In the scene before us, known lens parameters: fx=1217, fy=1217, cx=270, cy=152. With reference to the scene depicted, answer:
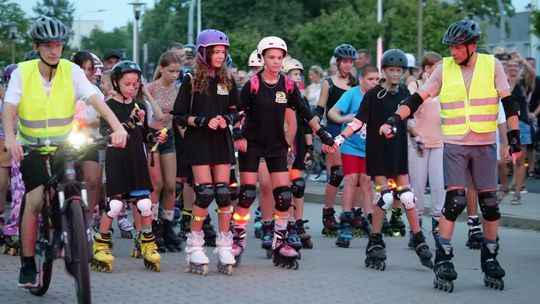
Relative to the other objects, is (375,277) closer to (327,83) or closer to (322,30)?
(327,83)

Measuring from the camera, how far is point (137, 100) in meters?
11.0

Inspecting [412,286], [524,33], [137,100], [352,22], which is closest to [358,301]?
[412,286]

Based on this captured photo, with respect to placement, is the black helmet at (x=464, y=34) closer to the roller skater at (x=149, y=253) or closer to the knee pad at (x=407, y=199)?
the knee pad at (x=407, y=199)

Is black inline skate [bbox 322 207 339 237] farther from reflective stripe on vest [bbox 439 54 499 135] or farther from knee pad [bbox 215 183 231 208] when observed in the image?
reflective stripe on vest [bbox 439 54 499 135]

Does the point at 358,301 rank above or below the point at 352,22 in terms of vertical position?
below

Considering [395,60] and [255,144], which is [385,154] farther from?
[255,144]

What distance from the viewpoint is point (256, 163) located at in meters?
10.5

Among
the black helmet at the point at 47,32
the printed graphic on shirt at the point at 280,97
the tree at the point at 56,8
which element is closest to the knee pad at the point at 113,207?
the printed graphic on shirt at the point at 280,97

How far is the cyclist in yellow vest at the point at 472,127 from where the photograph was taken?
933 centimetres

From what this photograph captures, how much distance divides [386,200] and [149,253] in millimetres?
2087

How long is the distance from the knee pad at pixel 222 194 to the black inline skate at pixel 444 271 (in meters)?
1.88

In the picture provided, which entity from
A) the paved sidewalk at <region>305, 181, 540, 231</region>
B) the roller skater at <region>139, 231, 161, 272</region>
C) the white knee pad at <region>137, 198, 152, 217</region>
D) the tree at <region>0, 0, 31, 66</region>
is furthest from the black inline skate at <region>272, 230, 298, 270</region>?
the tree at <region>0, 0, 31, 66</region>

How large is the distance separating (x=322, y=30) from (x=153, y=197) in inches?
1574

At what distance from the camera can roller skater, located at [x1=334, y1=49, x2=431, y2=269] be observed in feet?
34.5
